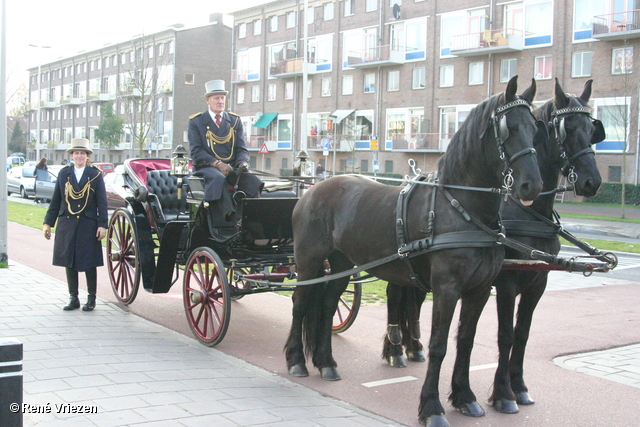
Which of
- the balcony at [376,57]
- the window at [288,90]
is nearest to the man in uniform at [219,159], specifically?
the balcony at [376,57]

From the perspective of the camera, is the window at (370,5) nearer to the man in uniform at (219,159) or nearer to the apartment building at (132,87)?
the apartment building at (132,87)

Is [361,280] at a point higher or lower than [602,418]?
higher

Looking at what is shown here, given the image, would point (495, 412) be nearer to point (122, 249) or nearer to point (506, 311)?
point (506, 311)

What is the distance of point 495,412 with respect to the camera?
5.11 metres

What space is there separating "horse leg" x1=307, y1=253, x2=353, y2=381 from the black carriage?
420 mm

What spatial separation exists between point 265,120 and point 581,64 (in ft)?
93.2

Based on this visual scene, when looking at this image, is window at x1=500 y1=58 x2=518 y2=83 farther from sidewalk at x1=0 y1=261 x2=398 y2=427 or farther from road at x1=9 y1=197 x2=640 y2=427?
sidewalk at x1=0 y1=261 x2=398 y2=427

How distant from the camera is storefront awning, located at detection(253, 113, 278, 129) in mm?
56500

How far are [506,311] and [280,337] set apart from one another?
2963mm

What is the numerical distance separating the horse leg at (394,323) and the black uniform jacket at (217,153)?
2.14 m

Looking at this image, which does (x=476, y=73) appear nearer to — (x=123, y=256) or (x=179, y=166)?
(x=123, y=256)

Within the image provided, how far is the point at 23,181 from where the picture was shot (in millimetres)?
34188

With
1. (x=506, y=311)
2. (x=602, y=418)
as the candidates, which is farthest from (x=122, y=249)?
(x=602, y=418)

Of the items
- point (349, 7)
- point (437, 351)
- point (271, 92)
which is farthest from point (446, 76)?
point (437, 351)
